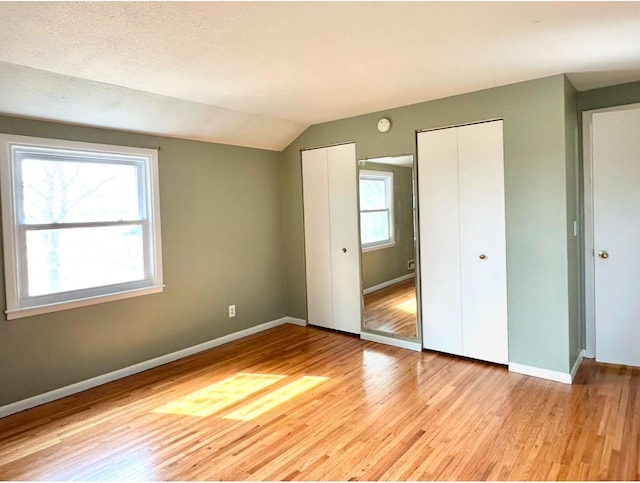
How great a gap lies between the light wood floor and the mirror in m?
0.56

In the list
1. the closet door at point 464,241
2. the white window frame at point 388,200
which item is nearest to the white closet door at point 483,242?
the closet door at point 464,241

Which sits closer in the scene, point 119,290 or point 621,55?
point 621,55

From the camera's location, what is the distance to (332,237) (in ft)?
14.8

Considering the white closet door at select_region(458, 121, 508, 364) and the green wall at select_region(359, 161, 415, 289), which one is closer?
the white closet door at select_region(458, 121, 508, 364)

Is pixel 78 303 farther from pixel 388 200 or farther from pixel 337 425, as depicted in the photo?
pixel 388 200

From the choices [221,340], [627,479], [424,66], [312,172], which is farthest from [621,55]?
[221,340]

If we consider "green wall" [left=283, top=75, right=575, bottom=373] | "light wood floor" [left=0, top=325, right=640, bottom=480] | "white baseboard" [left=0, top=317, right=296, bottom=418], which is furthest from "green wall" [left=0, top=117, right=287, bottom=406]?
"green wall" [left=283, top=75, right=575, bottom=373]

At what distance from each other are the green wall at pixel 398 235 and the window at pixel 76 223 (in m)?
2.07

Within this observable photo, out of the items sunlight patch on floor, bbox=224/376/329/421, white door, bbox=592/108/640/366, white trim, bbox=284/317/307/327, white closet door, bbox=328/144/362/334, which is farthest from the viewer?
white trim, bbox=284/317/307/327

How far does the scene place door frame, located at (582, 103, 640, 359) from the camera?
11.3 feet

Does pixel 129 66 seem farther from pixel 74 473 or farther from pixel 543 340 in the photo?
pixel 543 340

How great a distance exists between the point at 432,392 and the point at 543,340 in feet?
3.19

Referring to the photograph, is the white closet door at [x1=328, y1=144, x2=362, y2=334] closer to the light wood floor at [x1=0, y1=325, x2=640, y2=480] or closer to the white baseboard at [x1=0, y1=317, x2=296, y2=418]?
the white baseboard at [x1=0, y1=317, x2=296, y2=418]

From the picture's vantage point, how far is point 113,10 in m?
1.81
